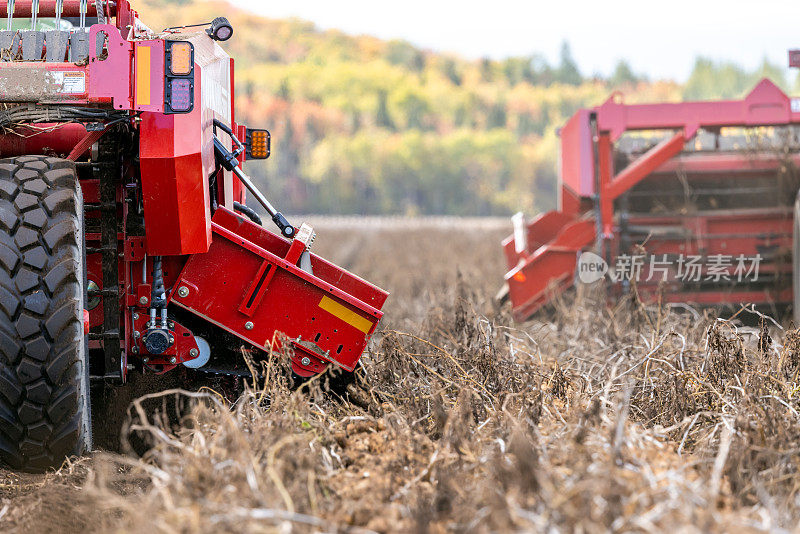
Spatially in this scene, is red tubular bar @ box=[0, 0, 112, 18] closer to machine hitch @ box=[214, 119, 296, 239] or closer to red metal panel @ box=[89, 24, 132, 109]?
machine hitch @ box=[214, 119, 296, 239]

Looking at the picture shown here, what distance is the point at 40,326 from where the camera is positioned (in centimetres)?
376

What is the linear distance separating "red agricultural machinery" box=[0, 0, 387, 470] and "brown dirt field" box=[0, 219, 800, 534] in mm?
284

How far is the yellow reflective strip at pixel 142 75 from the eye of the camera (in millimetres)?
4078

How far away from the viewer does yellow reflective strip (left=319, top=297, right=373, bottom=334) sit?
486 centimetres

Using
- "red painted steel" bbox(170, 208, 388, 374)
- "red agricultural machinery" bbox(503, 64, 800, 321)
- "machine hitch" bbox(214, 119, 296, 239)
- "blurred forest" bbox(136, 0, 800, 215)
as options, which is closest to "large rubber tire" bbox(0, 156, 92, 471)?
"red painted steel" bbox(170, 208, 388, 374)

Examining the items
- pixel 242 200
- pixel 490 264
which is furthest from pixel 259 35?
pixel 242 200

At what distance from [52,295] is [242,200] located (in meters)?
2.45

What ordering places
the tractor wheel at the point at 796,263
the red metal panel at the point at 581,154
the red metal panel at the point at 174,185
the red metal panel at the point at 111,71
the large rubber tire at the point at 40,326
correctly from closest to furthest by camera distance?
the large rubber tire at the point at 40,326 < the red metal panel at the point at 111,71 < the red metal panel at the point at 174,185 < the tractor wheel at the point at 796,263 < the red metal panel at the point at 581,154

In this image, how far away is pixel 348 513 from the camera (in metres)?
2.95

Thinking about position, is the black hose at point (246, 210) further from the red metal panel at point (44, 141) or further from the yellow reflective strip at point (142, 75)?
the yellow reflective strip at point (142, 75)

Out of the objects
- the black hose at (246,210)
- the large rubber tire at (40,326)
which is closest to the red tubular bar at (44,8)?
the black hose at (246,210)

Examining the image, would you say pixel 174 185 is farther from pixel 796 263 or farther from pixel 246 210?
pixel 796 263

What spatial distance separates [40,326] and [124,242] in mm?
875

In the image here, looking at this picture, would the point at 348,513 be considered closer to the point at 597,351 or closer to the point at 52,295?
the point at 52,295
